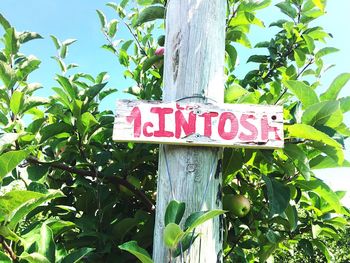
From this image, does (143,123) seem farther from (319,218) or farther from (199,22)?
(319,218)

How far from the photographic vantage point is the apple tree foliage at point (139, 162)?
1.10 m

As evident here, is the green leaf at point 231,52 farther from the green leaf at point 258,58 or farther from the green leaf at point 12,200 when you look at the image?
the green leaf at point 12,200

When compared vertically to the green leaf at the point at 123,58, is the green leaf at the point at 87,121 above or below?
below

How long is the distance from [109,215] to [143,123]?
0.59 metres

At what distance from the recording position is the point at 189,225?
2.92 feet

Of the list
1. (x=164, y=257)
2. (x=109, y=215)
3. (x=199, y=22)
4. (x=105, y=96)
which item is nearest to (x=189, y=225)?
(x=164, y=257)

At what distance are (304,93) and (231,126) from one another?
0.31m

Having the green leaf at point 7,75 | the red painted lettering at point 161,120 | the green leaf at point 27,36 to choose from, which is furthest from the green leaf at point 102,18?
the red painted lettering at point 161,120

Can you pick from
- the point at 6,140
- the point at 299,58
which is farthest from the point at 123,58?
the point at 6,140

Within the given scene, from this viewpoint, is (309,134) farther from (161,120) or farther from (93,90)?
(93,90)

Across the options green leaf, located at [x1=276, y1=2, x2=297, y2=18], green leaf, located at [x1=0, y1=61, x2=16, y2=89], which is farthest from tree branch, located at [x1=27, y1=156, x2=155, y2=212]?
green leaf, located at [x1=276, y1=2, x2=297, y2=18]

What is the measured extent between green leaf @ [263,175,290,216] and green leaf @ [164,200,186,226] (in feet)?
1.04

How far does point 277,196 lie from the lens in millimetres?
1167

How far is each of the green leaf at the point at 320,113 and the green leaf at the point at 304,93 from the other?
0.06 m
